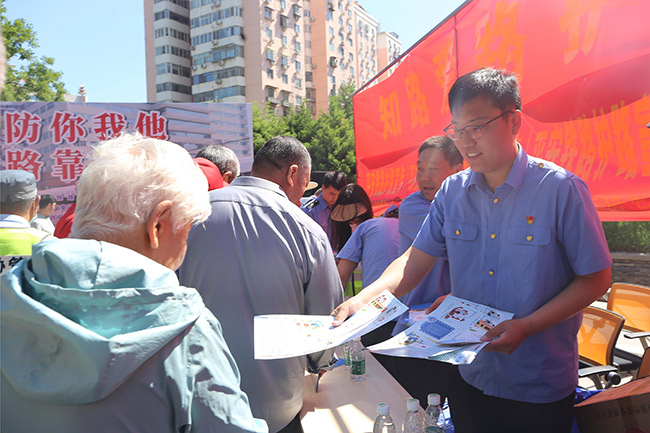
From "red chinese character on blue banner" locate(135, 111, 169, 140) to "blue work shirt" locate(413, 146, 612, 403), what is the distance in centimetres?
678

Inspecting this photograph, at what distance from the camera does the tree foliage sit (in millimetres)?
21438

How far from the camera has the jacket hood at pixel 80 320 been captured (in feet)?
2.17

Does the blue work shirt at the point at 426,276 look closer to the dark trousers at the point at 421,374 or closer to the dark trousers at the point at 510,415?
the dark trousers at the point at 421,374

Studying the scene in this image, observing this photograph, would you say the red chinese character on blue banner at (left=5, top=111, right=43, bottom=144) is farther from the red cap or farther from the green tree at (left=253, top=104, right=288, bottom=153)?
the green tree at (left=253, top=104, right=288, bottom=153)

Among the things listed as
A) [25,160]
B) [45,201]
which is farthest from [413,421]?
[25,160]

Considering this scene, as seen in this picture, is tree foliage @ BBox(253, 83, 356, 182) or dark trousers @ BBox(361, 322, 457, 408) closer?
dark trousers @ BBox(361, 322, 457, 408)

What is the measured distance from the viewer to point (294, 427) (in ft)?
5.56

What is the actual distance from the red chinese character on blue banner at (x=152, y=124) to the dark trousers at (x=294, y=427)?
6.54m

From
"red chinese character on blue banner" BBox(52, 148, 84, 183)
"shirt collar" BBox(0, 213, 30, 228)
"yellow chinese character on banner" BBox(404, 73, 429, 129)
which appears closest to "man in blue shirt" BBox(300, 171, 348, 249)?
"yellow chinese character on banner" BBox(404, 73, 429, 129)

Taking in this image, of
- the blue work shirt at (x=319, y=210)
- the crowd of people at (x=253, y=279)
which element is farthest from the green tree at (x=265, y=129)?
the crowd of people at (x=253, y=279)

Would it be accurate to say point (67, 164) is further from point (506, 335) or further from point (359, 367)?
point (506, 335)

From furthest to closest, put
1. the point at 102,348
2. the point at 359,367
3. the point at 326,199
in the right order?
the point at 326,199
the point at 359,367
the point at 102,348

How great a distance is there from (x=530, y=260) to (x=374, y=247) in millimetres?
1346

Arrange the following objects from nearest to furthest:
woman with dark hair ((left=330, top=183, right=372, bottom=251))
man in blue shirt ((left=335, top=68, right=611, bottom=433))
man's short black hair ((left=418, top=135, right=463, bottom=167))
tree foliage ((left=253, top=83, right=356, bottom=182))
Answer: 1. man in blue shirt ((left=335, top=68, right=611, bottom=433))
2. man's short black hair ((left=418, top=135, right=463, bottom=167))
3. woman with dark hair ((left=330, top=183, right=372, bottom=251))
4. tree foliage ((left=253, top=83, right=356, bottom=182))
